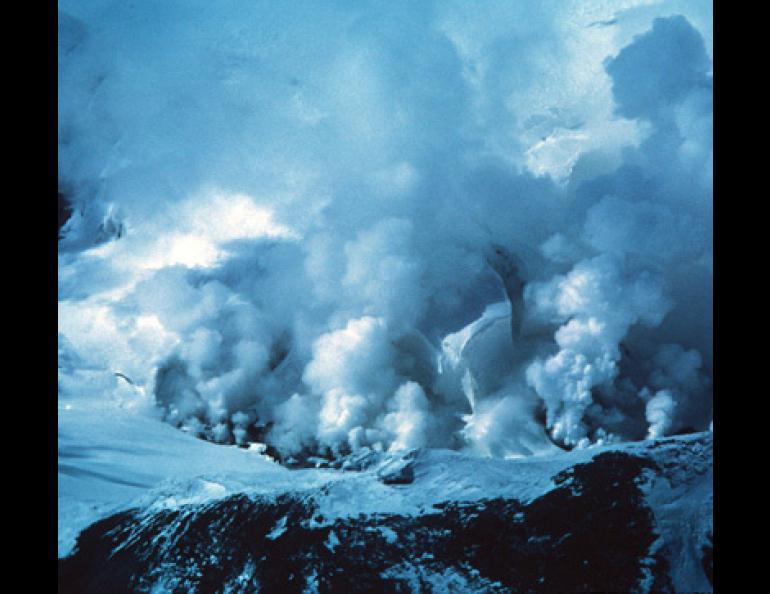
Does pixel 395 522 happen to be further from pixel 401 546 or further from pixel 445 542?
pixel 445 542

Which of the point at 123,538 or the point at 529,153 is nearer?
the point at 123,538

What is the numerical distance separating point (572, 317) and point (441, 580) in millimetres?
1876

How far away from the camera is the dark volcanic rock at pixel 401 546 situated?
2.92m

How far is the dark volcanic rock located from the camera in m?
2.92

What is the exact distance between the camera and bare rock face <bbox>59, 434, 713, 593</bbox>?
292 centimetres

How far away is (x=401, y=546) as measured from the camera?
3.04 meters

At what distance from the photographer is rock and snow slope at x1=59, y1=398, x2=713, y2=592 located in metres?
2.94

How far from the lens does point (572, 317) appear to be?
3543 mm

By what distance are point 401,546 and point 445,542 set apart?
0.86 feet

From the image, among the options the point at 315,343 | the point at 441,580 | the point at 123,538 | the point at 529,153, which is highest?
the point at 529,153
